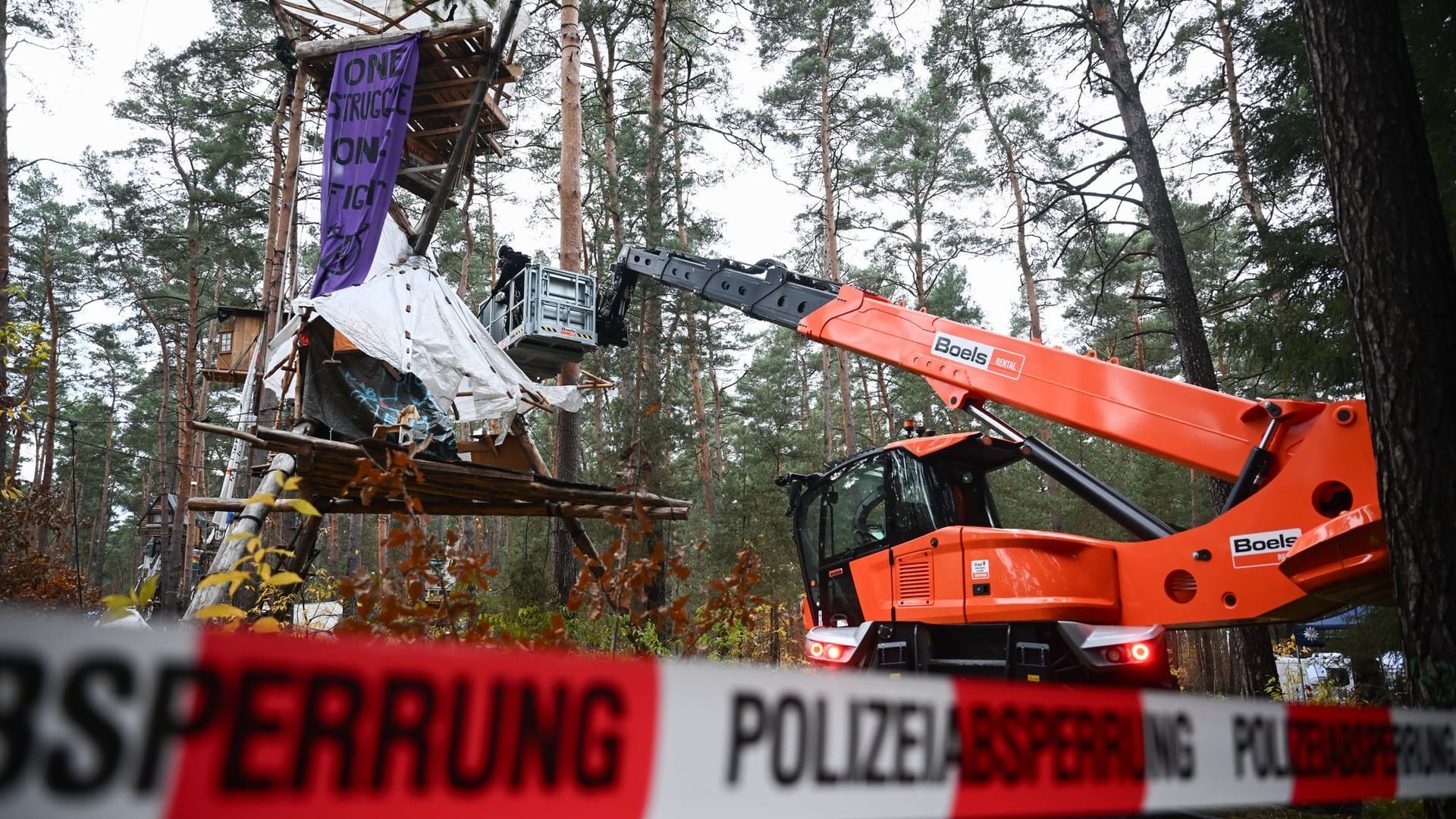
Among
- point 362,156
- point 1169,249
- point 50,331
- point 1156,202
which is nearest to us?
point 362,156

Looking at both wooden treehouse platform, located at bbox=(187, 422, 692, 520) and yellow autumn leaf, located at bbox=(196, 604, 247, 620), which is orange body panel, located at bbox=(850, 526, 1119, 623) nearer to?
wooden treehouse platform, located at bbox=(187, 422, 692, 520)

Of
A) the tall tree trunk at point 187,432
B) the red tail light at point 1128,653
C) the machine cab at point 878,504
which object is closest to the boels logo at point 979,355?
the machine cab at point 878,504

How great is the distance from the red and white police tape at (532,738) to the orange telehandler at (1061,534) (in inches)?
129

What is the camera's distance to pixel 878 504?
6.72 metres

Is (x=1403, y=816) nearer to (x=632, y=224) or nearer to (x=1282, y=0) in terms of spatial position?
(x=1282, y=0)

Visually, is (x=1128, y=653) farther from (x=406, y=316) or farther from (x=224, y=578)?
(x=406, y=316)

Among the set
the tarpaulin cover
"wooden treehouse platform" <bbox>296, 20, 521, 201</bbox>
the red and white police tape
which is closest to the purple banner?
"wooden treehouse platform" <bbox>296, 20, 521, 201</bbox>

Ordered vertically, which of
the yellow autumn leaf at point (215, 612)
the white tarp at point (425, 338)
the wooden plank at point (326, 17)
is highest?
the wooden plank at point (326, 17)

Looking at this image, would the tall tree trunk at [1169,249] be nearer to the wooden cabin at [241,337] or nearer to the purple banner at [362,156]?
the purple banner at [362,156]

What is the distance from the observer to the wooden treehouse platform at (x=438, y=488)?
21.5 ft

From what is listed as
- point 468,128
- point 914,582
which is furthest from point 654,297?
point 914,582

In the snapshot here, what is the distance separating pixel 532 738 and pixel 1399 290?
167 inches

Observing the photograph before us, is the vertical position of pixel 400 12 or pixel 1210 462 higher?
pixel 400 12

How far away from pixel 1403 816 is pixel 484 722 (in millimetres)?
7527
